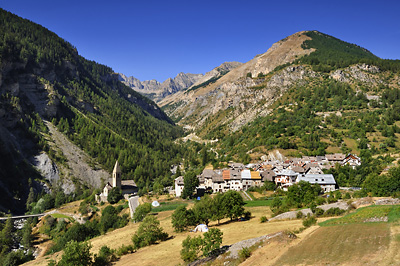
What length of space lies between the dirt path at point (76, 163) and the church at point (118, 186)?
105 ft

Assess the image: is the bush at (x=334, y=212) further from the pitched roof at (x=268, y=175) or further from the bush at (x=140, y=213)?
the pitched roof at (x=268, y=175)

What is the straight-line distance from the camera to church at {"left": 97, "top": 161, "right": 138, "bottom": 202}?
358ft

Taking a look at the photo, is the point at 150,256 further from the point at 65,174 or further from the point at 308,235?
the point at 65,174

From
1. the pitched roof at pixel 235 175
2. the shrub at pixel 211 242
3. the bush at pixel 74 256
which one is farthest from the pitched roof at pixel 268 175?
the bush at pixel 74 256

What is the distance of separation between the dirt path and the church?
31.9 meters

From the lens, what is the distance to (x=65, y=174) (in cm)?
13825

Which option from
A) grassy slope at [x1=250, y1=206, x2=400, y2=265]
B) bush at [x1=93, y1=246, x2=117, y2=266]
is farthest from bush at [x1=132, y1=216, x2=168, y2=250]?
grassy slope at [x1=250, y1=206, x2=400, y2=265]

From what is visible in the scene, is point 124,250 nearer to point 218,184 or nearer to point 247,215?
point 247,215

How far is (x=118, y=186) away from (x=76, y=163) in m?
50.5

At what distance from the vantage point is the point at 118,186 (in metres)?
112

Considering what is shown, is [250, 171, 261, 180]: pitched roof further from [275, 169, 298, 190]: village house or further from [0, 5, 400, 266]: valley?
[275, 169, 298, 190]: village house

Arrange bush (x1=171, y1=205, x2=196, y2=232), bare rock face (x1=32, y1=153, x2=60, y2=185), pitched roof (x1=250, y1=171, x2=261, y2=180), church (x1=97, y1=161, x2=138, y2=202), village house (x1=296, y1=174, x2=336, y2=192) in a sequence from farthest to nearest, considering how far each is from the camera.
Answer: bare rock face (x1=32, y1=153, x2=60, y2=185), church (x1=97, y1=161, x2=138, y2=202), pitched roof (x1=250, y1=171, x2=261, y2=180), village house (x1=296, y1=174, x2=336, y2=192), bush (x1=171, y1=205, x2=196, y2=232)

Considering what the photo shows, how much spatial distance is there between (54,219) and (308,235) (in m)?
88.3

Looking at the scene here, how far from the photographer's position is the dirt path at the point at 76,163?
142 metres
